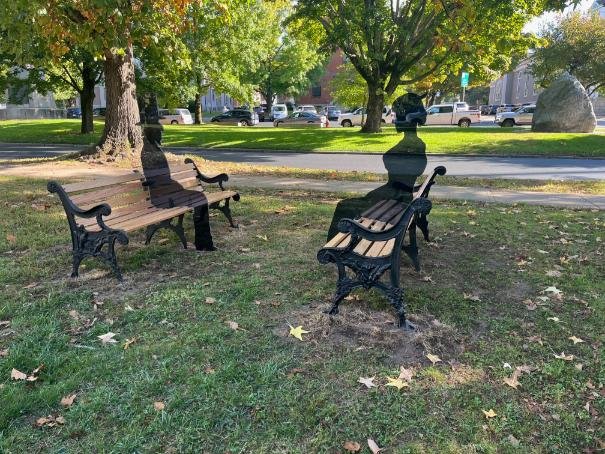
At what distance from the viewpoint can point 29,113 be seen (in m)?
50.4

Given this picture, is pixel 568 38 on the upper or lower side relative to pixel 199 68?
upper

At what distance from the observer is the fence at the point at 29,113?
48469 mm

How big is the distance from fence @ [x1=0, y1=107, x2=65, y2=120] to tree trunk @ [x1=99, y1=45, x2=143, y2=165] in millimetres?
44064

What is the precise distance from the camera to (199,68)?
21.0 metres

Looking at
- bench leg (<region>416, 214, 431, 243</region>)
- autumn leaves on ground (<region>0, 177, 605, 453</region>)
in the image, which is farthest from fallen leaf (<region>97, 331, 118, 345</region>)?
bench leg (<region>416, 214, 431, 243</region>)

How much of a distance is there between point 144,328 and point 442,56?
64.8ft

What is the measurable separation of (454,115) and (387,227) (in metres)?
34.3

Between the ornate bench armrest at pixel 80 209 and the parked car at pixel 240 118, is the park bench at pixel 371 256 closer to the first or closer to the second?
the ornate bench armrest at pixel 80 209

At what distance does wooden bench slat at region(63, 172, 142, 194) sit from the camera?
14.7 feet

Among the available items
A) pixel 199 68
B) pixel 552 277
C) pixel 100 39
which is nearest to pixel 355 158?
pixel 199 68

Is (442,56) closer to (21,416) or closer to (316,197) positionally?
(316,197)

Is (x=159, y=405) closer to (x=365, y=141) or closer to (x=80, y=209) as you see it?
(x=80, y=209)

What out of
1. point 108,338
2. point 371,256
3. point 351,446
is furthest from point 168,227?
point 351,446

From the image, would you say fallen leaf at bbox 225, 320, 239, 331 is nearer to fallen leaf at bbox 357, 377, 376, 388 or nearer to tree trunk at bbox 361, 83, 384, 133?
fallen leaf at bbox 357, 377, 376, 388
